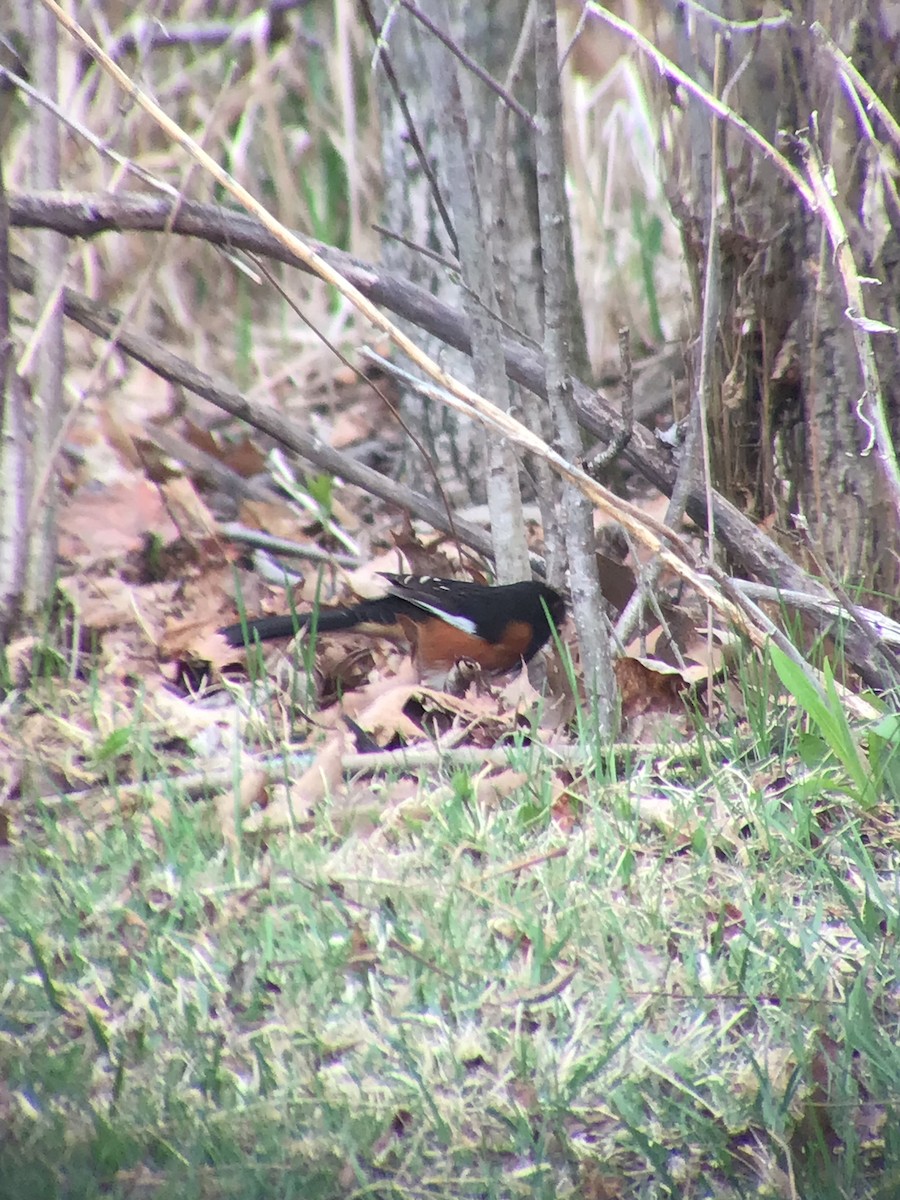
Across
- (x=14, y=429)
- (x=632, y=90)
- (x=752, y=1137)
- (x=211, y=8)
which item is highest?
(x=211, y=8)

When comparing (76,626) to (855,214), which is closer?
(855,214)

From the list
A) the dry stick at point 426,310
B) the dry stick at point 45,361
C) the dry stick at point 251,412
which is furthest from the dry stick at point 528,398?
the dry stick at point 45,361

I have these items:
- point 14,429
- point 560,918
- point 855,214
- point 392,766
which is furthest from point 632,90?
point 560,918

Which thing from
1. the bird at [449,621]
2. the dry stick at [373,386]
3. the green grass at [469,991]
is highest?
the dry stick at [373,386]

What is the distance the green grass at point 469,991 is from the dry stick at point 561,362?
26 centimetres

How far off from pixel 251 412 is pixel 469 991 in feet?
6.74

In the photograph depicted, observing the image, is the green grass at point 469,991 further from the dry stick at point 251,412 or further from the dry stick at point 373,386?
the dry stick at point 251,412

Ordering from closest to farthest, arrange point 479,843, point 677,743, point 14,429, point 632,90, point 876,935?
point 876,935, point 479,843, point 677,743, point 14,429, point 632,90

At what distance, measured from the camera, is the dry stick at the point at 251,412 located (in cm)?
378

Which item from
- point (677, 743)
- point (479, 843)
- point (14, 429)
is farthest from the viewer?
point (14, 429)

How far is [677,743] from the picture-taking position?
2.99 meters

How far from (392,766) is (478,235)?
1269 millimetres

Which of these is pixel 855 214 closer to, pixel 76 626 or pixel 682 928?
pixel 682 928

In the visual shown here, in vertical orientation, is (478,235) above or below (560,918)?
above
